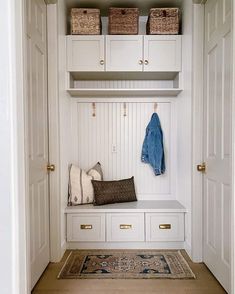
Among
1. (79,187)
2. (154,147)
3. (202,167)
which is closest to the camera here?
(202,167)

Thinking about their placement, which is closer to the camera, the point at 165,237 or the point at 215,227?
the point at 215,227

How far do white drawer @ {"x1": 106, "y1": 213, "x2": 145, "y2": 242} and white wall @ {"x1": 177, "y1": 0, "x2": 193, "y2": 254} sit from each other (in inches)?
18.9

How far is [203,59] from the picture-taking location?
261 centimetres

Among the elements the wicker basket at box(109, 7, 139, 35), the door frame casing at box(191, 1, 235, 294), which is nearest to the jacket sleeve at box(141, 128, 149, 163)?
the door frame casing at box(191, 1, 235, 294)

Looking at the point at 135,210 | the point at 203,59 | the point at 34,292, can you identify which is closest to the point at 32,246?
the point at 34,292

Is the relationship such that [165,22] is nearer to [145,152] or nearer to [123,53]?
[123,53]

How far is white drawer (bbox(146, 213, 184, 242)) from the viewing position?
2.91 meters

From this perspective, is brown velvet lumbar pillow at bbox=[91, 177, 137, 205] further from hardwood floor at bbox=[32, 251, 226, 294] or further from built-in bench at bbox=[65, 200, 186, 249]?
hardwood floor at bbox=[32, 251, 226, 294]

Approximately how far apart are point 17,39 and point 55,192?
171 centimetres

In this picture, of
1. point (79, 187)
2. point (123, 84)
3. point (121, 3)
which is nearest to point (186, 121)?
point (123, 84)

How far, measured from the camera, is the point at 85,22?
2967 millimetres

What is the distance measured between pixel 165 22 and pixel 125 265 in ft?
7.97

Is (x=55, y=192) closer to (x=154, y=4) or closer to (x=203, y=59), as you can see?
(x=203, y=59)

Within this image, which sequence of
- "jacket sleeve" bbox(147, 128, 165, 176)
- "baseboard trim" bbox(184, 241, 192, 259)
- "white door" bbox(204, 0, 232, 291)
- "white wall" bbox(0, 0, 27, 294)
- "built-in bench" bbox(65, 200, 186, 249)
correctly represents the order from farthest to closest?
"jacket sleeve" bbox(147, 128, 165, 176) → "built-in bench" bbox(65, 200, 186, 249) → "baseboard trim" bbox(184, 241, 192, 259) → "white door" bbox(204, 0, 232, 291) → "white wall" bbox(0, 0, 27, 294)
